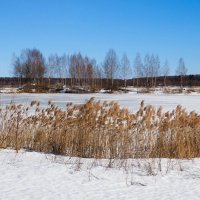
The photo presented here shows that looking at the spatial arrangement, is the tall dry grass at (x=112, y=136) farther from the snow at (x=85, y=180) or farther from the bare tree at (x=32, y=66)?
the bare tree at (x=32, y=66)

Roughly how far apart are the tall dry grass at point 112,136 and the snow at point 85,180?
1.41ft

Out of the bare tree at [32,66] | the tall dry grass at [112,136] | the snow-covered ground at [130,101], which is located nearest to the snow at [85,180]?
the tall dry grass at [112,136]

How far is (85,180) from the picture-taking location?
18.5 feet

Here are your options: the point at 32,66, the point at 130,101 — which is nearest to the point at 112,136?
the point at 130,101

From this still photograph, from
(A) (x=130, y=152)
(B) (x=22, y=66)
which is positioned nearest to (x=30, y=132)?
(A) (x=130, y=152)

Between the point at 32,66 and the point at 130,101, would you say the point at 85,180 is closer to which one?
the point at 130,101

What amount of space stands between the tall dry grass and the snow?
1.41ft

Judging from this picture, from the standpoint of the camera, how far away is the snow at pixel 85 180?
495 cm

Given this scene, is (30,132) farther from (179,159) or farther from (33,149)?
(179,159)

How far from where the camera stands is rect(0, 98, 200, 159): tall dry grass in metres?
7.18

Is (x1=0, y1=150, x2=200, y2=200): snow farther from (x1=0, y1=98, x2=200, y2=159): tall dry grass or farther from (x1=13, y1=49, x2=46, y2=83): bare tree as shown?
(x1=13, y1=49, x2=46, y2=83): bare tree

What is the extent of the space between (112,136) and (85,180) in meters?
1.69

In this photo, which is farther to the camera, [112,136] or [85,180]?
[112,136]

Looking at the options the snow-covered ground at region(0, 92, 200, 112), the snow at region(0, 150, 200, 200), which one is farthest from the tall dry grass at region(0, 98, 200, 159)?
the snow-covered ground at region(0, 92, 200, 112)
